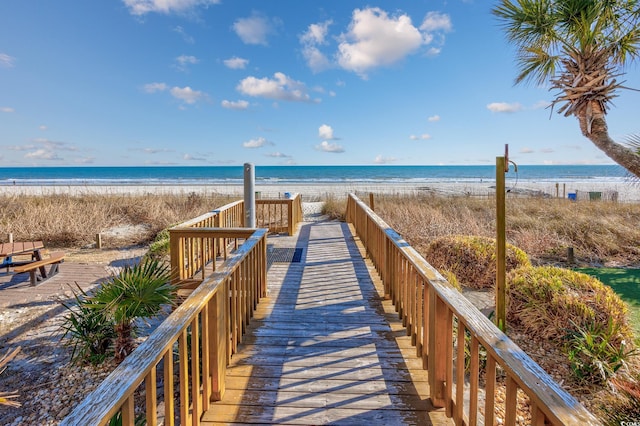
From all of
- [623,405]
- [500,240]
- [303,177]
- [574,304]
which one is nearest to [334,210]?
[574,304]

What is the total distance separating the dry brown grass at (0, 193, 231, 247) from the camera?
31.6 feet

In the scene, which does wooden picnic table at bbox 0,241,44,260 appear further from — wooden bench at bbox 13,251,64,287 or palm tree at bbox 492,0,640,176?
palm tree at bbox 492,0,640,176

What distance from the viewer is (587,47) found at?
516 centimetres

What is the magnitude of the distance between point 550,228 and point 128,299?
35.3 feet

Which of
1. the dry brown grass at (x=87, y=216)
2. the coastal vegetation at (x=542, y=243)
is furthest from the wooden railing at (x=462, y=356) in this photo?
the dry brown grass at (x=87, y=216)

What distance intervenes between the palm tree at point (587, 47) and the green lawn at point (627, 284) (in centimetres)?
198

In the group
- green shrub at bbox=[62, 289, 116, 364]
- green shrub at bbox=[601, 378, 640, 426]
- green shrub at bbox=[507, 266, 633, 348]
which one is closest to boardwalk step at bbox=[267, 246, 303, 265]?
green shrub at bbox=[62, 289, 116, 364]

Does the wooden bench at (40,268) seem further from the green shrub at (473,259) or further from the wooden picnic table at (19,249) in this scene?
the green shrub at (473,259)

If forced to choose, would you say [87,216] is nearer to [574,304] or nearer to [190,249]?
[190,249]

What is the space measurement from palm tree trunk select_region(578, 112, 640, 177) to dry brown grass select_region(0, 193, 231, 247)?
1062 centimetres

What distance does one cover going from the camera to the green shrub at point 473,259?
603 centimetres

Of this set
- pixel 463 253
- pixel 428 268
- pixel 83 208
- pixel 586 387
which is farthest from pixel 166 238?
pixel 586 387

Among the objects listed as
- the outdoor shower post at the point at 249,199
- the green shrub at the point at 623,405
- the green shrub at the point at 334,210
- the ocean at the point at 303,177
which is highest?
the ocean at the point at 303,177

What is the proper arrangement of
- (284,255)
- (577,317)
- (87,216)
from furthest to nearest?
(87,216)
(284,255)
(577,317)
